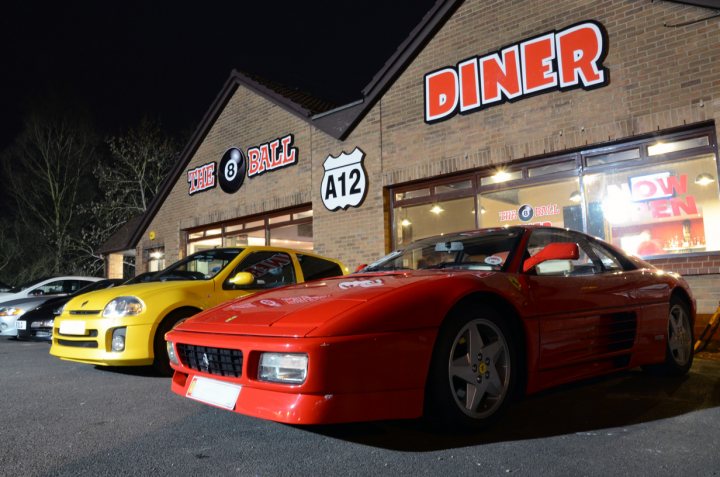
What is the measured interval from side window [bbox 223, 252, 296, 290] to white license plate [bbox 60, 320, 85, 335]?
144cm

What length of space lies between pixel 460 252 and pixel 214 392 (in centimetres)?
198

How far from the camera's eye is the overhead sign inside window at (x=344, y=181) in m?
9.74

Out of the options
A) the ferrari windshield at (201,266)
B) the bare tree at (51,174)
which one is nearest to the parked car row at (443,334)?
the ferrari windshield at (201,266)

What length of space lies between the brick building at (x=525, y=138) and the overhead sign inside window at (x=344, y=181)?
30 mm

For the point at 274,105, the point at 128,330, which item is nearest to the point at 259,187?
the point at 274,105

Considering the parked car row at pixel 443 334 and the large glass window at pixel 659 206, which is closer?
the parked car row at pixel 443 334

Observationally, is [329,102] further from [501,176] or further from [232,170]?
[501,176]

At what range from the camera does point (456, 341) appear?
263 cm

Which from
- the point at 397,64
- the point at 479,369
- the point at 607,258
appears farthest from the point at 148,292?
the point at 397,64

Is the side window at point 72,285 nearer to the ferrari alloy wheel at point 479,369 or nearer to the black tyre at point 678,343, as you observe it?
the ferrari alloy wheel at point 479,369

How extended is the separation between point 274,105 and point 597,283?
992 centimetres

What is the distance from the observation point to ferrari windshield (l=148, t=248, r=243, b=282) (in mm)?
5480

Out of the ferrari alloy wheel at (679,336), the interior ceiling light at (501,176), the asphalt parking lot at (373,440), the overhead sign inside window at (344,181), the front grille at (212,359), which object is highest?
the overhead sign inside window at (344,181)

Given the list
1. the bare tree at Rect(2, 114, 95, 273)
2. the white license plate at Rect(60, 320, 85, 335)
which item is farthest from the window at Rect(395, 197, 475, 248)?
the bare tree at Rect(2, 114, 95, 273)
